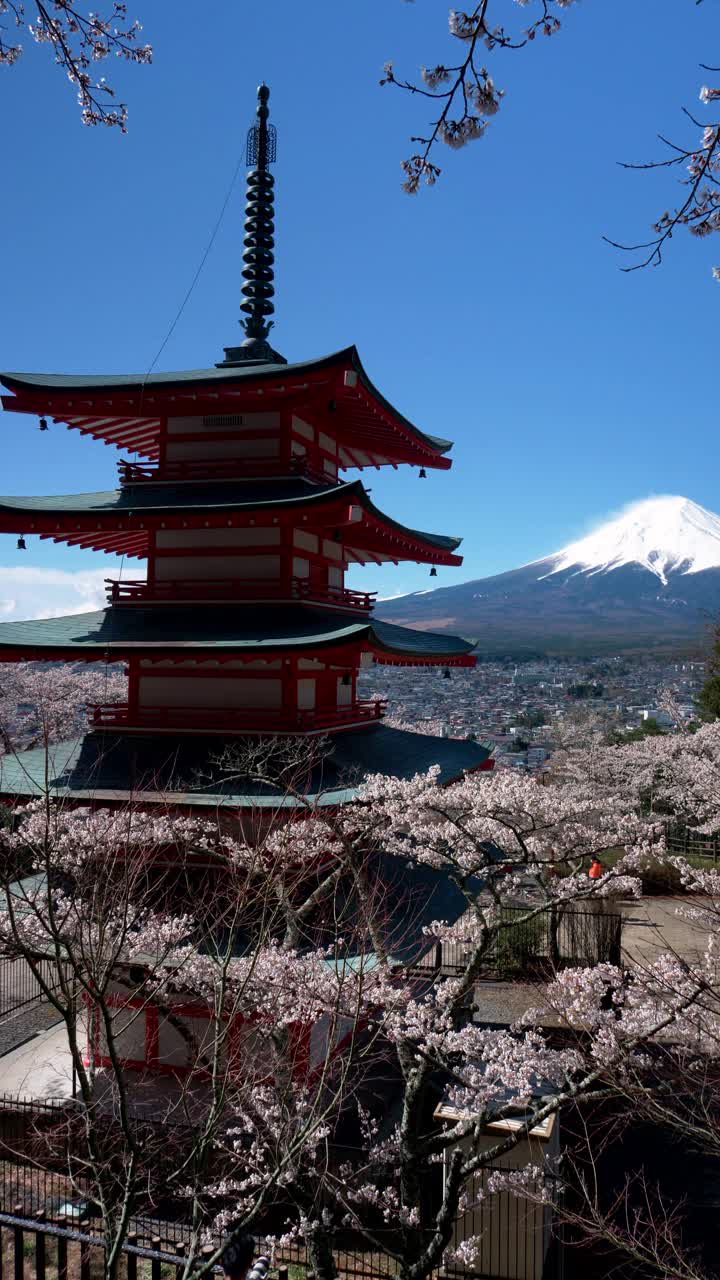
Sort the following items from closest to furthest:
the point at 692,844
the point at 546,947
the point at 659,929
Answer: the point at 546,947 → the point at 659,929 → the point at 692,844

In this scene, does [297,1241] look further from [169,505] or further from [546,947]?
[546,947]

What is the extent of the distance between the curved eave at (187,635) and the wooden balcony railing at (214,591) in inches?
7.0

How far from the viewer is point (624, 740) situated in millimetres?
36031

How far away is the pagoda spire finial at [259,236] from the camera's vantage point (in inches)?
581

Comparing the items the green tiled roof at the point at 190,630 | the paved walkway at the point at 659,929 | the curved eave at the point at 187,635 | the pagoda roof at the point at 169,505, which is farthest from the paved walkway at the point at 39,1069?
the paved walkway at the point at 659,929

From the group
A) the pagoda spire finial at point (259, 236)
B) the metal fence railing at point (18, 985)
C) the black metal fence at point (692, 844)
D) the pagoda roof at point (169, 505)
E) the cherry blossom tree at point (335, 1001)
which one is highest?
the pagoda spire finial at point (259, 236)

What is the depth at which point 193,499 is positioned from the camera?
12.3 metres

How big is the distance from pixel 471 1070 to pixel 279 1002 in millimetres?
2262

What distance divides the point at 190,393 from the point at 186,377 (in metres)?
0.49

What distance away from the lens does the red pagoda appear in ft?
36.8

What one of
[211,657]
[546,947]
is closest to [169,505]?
[211,657]

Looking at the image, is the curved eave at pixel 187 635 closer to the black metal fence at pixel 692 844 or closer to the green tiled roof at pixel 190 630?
the green tiled roof at pixel 190 630

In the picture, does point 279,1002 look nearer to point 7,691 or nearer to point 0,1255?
point 0,1255

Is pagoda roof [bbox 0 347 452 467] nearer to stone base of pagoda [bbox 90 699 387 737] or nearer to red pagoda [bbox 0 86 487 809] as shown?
red pagoda [bbox 0 86 487 809]
